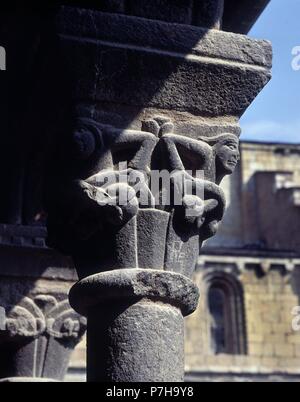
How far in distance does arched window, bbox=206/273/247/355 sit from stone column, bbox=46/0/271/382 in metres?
18.5

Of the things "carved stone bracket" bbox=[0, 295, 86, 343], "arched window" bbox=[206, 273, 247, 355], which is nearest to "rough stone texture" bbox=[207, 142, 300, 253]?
"arched window" bbox=[206, 273, 247, 355]

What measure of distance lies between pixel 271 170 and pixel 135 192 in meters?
24.4

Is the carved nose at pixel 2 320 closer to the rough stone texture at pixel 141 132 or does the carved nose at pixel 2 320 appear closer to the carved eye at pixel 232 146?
the rough stone texture at pixel 141 132

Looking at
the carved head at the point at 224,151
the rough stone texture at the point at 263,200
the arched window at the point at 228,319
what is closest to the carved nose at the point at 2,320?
the carved head at the point at 224,151

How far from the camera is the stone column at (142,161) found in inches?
102

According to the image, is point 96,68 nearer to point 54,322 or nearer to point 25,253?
point 25,253

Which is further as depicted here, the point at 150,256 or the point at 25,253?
the point at 25,253

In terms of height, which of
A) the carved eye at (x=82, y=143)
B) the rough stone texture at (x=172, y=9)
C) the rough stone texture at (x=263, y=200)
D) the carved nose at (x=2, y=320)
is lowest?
the carved eye at (x=82, y=143)

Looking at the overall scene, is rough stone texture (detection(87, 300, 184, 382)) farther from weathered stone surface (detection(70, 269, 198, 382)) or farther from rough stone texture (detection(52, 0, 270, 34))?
rough stone texture (detection(52, 0, 270, 34))

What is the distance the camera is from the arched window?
2128 cm

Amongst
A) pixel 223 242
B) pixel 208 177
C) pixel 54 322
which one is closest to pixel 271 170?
pixel 223 242

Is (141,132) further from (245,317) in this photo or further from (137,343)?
(245,317)

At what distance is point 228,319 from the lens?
70.4 ft

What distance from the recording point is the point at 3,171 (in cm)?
488
